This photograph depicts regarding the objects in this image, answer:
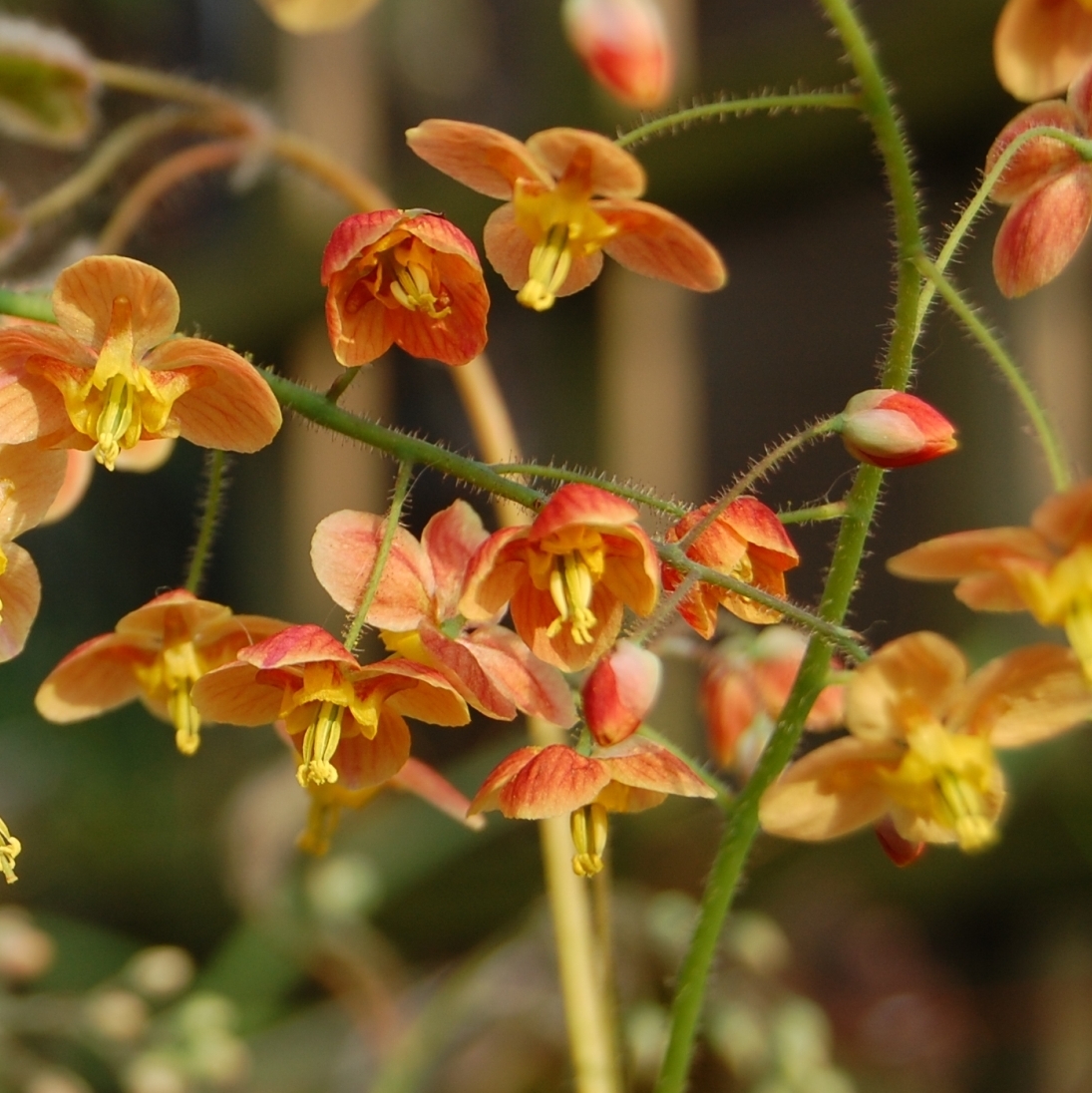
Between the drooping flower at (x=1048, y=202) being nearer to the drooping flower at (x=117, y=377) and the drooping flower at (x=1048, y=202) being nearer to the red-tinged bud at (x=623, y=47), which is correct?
the red-tinged bud at (x=623, y=47)

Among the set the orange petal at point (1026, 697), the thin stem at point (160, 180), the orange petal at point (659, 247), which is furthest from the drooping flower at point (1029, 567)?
the thin stem at point (160, 180)

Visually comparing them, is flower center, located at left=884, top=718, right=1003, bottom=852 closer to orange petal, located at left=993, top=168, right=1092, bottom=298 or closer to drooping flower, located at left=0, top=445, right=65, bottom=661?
orange petal, located at left=993, top=168, right=1092, bottom=298

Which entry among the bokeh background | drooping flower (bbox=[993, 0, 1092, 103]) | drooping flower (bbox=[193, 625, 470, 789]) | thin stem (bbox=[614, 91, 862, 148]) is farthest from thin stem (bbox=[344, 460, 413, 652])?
the bokeh background

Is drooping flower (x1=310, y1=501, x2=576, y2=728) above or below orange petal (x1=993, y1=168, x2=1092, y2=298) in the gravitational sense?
below

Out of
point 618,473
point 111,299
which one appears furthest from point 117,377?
point 618,473

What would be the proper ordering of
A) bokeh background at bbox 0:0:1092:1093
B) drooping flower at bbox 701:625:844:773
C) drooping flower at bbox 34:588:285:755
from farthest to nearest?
bokeh background at bbox 0:0:1092:1093 → drooping flower at bbox 701:625:844:773 → drooping flower at bbox 34:588:285:755

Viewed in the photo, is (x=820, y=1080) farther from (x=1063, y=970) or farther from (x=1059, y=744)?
(x=1063, y=970)

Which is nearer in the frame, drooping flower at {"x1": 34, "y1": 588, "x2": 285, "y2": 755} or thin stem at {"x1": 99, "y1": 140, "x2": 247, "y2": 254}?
drooping flower at {"x1": 34, "y1": 588, "x2": 285, "y2": 755}
